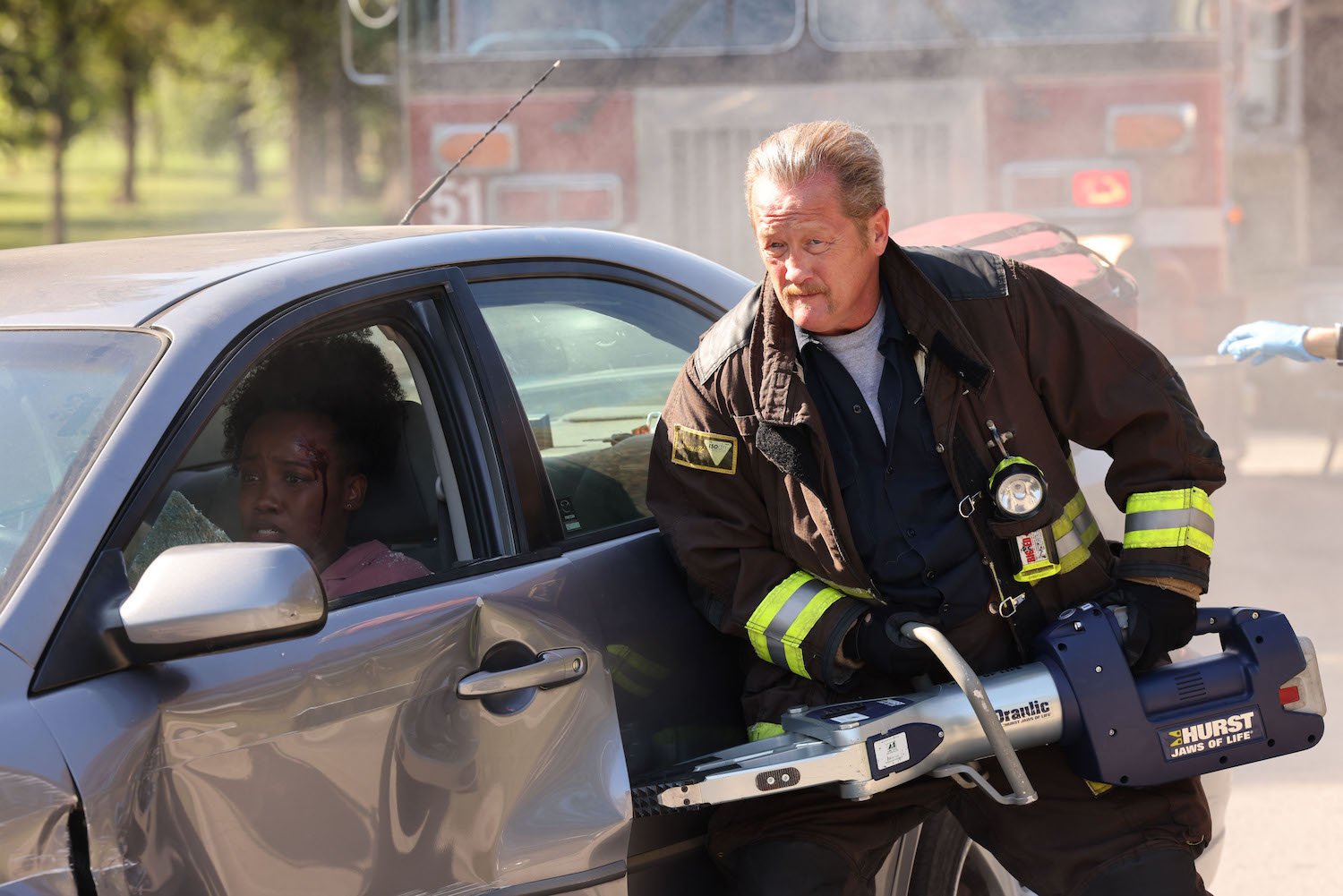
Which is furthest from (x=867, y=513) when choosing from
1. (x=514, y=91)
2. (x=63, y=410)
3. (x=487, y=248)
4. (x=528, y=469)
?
(x=514, y=91)

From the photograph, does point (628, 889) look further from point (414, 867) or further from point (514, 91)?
point (514, 91)

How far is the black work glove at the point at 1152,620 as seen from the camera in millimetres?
2533

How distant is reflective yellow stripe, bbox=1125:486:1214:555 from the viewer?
2.55 metres

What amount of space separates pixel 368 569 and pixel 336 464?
0.27 metres

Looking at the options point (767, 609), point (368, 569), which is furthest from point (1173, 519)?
point (368, 569)

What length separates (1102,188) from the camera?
24.8ft

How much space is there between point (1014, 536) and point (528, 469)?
0.76 meters

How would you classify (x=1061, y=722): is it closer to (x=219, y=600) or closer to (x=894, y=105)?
(x=219, y=600)

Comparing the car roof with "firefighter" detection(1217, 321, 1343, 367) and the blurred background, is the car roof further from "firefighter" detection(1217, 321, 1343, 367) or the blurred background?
the blurred background

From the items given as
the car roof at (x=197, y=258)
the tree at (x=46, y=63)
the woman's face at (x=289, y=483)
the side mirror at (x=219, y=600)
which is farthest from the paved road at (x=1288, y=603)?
the tree at (x=46, y=63)

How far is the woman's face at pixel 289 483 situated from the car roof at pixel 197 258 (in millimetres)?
314

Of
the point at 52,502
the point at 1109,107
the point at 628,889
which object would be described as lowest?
the point at 628,889

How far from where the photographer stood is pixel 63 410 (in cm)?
216

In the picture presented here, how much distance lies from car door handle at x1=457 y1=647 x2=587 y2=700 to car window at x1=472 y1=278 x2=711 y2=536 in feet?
0.99
